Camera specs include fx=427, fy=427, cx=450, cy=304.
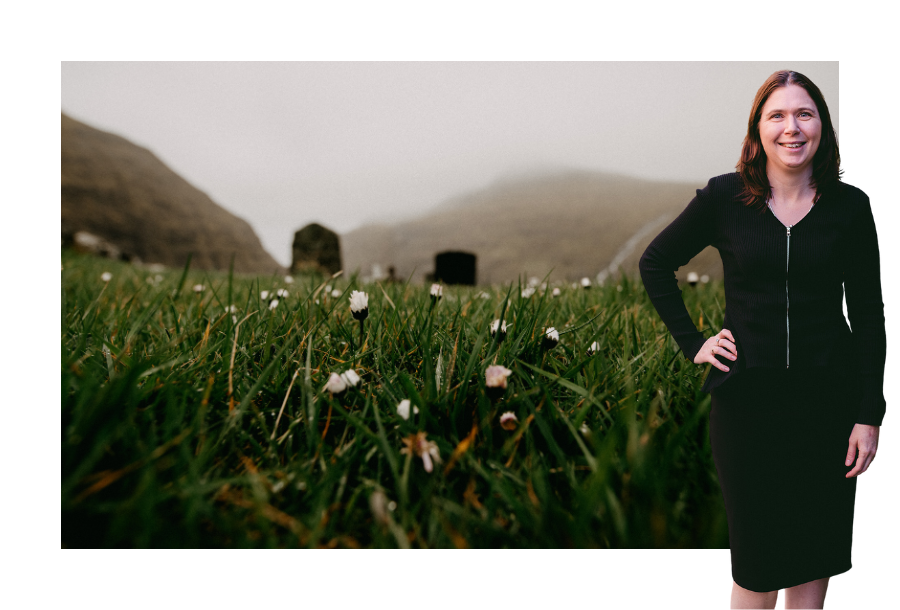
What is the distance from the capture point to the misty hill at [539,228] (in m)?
4.35

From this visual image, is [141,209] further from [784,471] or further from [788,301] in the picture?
[784,471]

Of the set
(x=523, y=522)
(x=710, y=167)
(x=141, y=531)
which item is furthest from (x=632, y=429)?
(x=710, y=167)

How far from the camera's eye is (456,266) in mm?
6215

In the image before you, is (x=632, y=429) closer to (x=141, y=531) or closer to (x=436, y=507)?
(x=436, y=507)

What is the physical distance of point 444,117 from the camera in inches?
100

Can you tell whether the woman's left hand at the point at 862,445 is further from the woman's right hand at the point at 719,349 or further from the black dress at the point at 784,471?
the woman's right hand at the point at 719,349

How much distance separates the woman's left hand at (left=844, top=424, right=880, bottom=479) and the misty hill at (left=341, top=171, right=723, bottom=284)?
1.67 m

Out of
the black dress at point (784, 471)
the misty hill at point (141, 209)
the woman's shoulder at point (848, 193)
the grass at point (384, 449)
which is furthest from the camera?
the misty hill at point (141, 209)

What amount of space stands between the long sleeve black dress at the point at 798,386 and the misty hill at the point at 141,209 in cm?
1016

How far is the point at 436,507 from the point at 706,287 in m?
2.72
